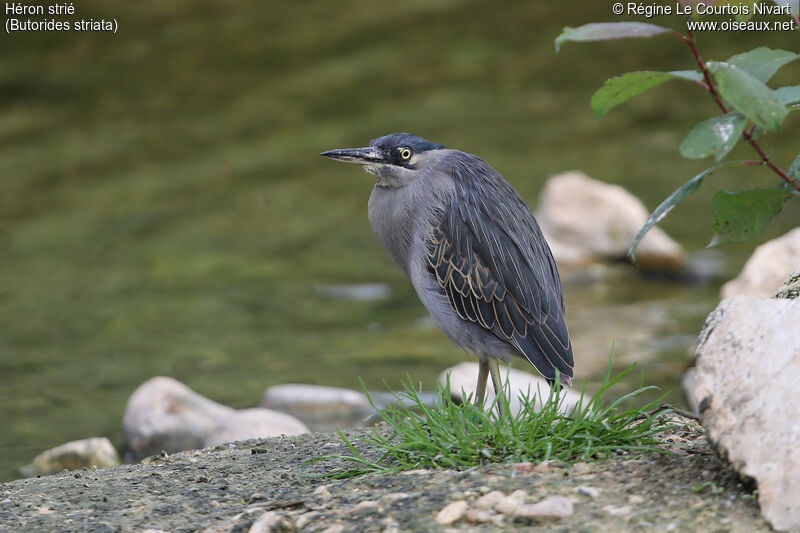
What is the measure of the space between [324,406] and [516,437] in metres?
3.21

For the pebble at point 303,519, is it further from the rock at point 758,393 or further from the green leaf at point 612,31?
the green leaf at point 612,31

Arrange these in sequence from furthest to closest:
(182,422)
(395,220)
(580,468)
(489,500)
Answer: (182,422) < (395,220) < (580,468) < (489,500)

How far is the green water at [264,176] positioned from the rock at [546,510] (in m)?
3.84

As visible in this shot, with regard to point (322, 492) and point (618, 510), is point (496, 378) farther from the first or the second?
point (618, 510)

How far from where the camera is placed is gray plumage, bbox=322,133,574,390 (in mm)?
4027

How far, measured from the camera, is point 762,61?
3.12m

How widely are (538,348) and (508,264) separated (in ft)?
1.21

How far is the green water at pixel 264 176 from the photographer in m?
7.69

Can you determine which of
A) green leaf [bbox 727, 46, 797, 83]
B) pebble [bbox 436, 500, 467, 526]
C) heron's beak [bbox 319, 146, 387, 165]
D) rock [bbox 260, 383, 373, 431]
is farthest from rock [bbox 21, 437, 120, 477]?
green leaf [bbox 727, 46, 797, 83]

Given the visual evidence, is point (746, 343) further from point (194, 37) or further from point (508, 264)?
point (194, 37)

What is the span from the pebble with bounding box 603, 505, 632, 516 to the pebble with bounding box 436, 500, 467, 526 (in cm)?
40

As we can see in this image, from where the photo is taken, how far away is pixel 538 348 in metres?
3.99

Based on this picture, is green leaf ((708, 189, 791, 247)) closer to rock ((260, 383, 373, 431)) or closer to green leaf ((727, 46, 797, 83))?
green leaf ((727, 46, 797, 83))

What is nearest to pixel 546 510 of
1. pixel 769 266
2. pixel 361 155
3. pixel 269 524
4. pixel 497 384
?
pixel 269 524
